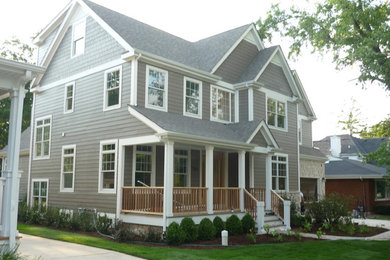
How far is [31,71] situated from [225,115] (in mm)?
11015

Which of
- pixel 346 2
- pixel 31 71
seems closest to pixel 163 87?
pixel 31 71

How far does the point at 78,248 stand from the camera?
399 inches

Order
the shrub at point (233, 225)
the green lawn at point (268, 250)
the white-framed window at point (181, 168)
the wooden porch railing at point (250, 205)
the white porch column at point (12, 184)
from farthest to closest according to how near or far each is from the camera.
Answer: the white-framed window at point (181, 168), the wooden porch railing at point (250, 205), the shrub at point (233, 225), the green lawn at point (268, 250), the white porch column at point (12, 184)

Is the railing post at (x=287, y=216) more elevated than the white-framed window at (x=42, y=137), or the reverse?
the white-framed window at (x=42, y=137)

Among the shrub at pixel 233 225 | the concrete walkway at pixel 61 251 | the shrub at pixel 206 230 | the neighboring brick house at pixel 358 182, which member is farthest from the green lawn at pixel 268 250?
the neighboring brick house at pixel 358 182

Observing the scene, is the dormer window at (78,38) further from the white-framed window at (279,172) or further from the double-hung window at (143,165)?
the white-framed window at (279,172)

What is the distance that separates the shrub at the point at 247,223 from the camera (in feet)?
45.7

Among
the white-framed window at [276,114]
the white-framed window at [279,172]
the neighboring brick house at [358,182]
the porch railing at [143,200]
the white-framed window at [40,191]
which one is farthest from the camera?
the neighboring brick house at [358,182]

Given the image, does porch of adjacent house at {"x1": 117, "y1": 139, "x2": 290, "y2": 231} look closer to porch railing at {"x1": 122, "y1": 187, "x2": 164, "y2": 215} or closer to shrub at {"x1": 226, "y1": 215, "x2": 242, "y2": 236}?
porch railing at {"x1": 122, "y1": 187, "x2": 164, "y2": 215}

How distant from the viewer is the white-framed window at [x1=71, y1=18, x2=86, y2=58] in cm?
1725

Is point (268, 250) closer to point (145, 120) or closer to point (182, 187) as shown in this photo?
point (182, 187)

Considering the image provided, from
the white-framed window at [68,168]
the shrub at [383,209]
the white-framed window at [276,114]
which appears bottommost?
the shrub at [383,209]

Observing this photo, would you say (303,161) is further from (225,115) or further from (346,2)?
(346,2)

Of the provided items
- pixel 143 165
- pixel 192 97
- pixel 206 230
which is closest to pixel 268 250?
pixel 206 230
